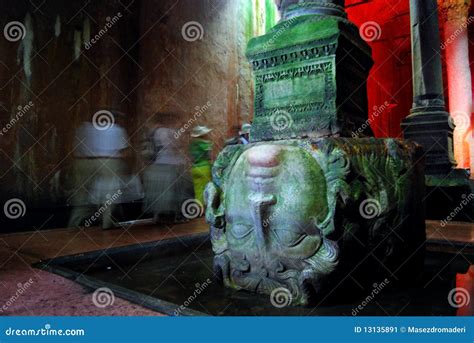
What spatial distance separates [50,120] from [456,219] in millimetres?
6660

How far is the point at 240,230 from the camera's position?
2.45m

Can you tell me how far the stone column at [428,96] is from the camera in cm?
610

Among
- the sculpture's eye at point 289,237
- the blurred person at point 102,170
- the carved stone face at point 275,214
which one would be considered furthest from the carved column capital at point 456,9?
the sculpture's eye at point 289,237

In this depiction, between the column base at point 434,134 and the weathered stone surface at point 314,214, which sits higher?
the column base at point 434,134

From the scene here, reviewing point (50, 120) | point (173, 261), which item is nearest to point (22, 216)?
point (50, 120)

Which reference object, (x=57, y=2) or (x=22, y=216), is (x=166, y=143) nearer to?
(x=22, y=216)

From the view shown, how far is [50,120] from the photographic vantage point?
604 cm

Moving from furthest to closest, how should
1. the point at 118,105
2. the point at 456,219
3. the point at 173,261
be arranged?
1. the point at 118,105
2. the point at 456,219
3. the point at 173,261

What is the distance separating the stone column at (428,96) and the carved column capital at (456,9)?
14.2 ft

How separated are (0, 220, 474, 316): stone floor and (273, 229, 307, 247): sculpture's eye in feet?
2.84

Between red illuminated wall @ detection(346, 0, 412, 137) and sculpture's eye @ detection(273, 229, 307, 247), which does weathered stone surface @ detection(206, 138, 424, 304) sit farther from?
red illuminated wall @ detection(346, 0, 412, 137)

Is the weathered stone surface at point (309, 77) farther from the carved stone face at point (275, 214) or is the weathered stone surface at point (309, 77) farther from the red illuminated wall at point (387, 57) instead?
the red illuminated wall at point (387, 57)

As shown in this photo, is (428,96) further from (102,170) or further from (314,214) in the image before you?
(102,170)

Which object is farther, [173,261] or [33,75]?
[33,75]
